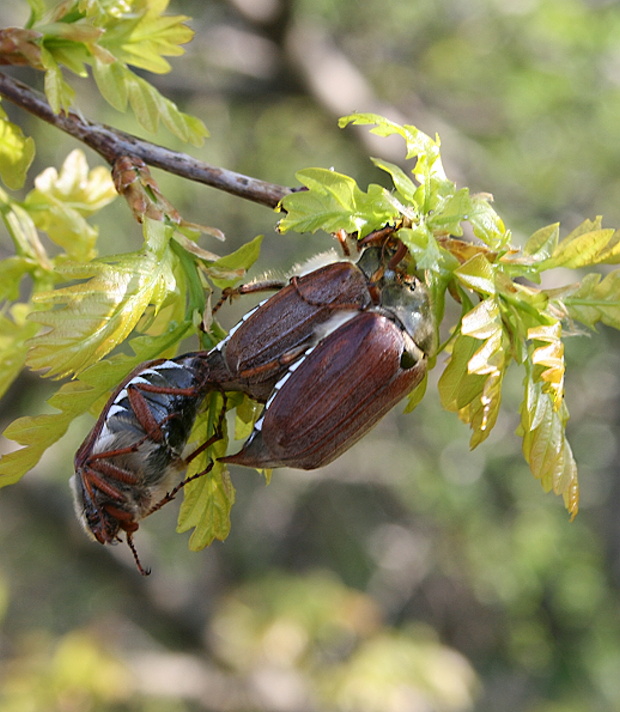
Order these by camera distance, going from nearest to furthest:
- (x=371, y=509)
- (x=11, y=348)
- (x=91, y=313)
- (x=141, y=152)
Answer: (x=91, y=313), (x=141, y=152), (x=11, y=348), (x=371, y=509)

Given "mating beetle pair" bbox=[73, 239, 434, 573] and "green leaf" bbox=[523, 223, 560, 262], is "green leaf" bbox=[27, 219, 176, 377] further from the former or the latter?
"green leaf" bbox=[523, 223, 560, 262]

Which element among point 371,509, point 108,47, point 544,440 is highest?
point 108,47

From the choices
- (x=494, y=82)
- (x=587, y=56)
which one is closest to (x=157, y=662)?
(x=587, y=56)

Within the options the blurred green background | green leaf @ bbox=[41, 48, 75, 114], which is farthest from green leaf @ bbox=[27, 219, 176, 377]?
the blurred green background

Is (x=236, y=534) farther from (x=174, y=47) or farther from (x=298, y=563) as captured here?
(x=174, y=47)

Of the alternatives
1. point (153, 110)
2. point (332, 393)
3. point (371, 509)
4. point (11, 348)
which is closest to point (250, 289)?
point (332, 393)

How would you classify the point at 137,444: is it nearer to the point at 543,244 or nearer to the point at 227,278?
the point at 227,278
